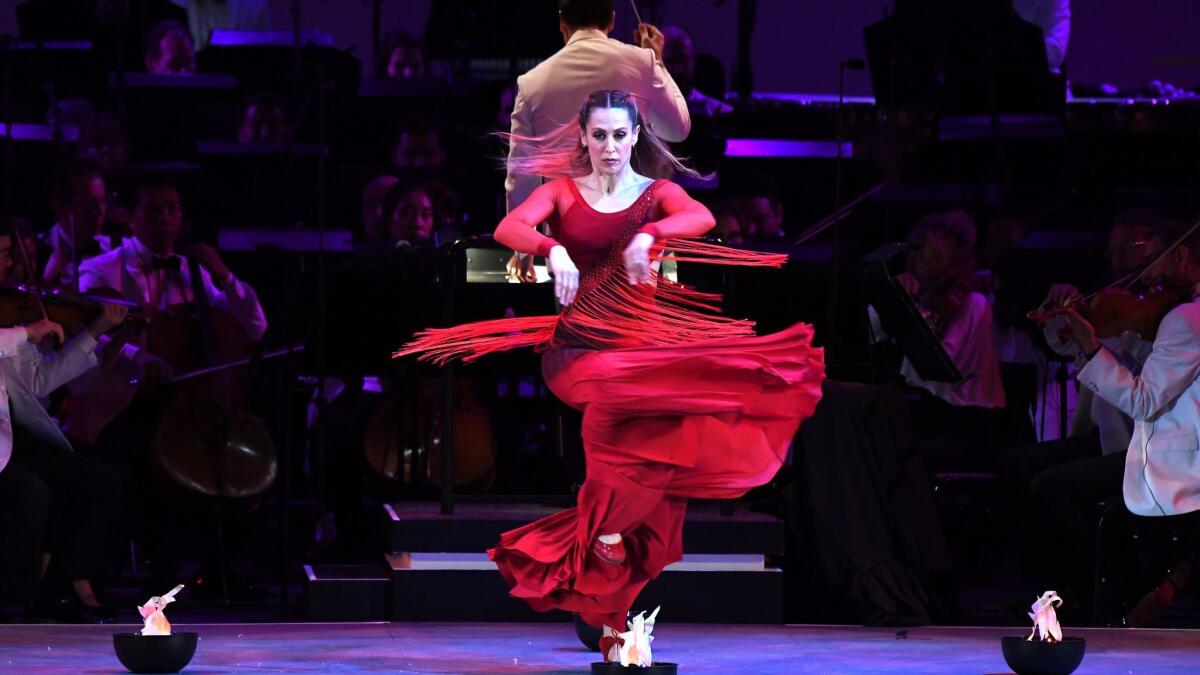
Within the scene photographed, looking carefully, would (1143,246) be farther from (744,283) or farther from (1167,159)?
(1167,159)

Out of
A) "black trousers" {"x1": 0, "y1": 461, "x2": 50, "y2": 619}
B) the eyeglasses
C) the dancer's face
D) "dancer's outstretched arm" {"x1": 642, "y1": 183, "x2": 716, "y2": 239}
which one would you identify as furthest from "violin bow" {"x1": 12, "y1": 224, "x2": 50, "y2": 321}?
the eyeglasses

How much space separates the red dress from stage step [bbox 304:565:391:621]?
4.02 ft

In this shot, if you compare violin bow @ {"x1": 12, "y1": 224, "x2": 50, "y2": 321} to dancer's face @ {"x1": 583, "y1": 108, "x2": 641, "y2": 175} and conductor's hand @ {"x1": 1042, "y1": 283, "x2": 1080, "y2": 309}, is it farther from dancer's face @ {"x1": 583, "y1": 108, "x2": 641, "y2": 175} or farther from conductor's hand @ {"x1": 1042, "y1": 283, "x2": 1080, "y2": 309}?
conductor's hand @ {"x1": 1042, "y1": 283, "x2": 1080, "y2": 309}

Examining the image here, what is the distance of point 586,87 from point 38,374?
203cm

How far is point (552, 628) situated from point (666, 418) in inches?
54.6

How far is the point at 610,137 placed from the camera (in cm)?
420

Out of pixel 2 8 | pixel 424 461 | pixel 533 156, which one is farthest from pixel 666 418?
pixel 2 8

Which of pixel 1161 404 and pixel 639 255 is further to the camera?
pixel 1161 404

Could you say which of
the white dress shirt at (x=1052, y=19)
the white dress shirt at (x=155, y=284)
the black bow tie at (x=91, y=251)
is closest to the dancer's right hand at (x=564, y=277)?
the white dress shirt at (x=155, y=284)

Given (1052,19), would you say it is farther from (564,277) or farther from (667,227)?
(564,277)

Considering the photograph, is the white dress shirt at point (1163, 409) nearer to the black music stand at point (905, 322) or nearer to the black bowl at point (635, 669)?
the black music stand at point (905, 322)

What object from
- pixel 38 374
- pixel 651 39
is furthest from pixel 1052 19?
pixel 38 374

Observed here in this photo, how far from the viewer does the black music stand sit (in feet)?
17.8

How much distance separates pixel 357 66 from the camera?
947cm
